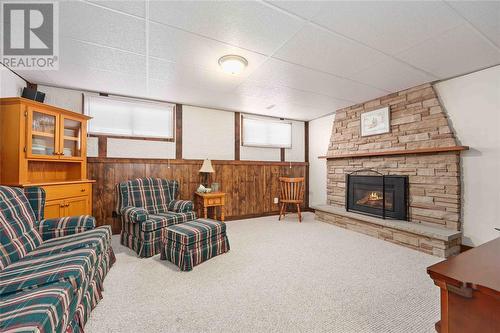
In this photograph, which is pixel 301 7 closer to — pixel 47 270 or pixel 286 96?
pixel 286 96

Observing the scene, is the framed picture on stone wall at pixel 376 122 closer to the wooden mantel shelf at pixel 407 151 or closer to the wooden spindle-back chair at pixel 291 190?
the wooden mantel shelf at pixel 407 151

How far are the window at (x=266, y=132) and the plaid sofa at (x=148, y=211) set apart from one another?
2.04 m

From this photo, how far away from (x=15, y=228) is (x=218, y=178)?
2.99m

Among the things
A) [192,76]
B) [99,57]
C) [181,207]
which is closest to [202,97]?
[192,76]

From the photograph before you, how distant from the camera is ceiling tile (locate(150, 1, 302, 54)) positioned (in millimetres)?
1626

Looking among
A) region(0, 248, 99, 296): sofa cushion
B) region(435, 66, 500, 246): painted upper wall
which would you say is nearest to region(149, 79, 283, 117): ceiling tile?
region(0, 248, 99, 296): sofa cushion

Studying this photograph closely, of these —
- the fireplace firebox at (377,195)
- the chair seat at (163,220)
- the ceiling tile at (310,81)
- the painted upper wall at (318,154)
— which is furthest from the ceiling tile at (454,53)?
the chair seat at (163,220)

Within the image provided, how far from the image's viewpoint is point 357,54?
2307 mm

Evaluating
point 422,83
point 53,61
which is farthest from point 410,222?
point 53,61

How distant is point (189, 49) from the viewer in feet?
7.23

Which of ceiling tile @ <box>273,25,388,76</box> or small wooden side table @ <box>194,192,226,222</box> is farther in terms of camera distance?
small wooden side table @ <box>194,192,226,222</box>

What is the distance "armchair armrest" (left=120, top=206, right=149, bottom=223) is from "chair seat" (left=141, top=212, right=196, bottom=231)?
0.20ft

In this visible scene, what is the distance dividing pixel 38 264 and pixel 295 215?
4326 millimetres

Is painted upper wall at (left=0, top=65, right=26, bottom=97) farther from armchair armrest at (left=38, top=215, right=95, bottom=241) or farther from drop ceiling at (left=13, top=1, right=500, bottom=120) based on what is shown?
→ armchair armrest at (left=38, top=215, right=95, bottom=241)
